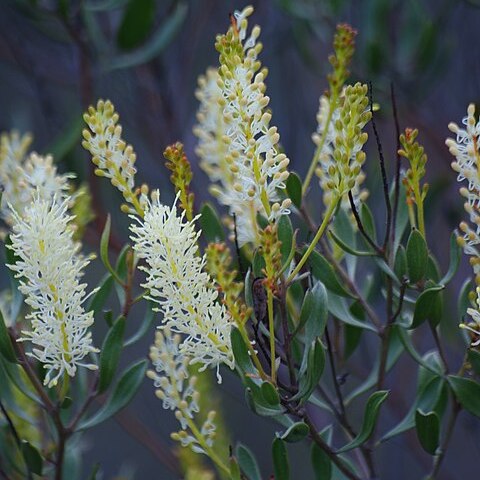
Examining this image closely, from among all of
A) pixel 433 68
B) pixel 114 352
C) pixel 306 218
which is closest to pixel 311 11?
pixel 433 68

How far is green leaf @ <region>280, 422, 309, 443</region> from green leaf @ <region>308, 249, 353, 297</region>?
0.14 metres

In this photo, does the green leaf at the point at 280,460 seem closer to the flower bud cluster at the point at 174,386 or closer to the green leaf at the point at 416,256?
the flower bud cluster at the point at 174,386

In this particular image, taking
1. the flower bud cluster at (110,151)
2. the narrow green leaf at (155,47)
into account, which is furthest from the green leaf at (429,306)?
the narrow green leaf at (155,47)

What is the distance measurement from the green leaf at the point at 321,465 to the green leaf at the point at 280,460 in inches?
1.3

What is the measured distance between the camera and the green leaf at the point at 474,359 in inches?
30.6

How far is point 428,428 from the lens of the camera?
2.73 feet

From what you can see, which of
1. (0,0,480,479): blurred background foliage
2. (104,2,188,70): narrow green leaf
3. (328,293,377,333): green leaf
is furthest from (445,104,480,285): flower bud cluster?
(104,2,188,70): narrow green leaf

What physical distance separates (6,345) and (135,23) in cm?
87

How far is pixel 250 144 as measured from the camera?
29.1 inches

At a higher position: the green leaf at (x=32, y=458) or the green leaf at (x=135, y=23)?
the green leaf at (x=135, y=23)

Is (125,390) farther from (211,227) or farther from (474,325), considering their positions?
(474,325)

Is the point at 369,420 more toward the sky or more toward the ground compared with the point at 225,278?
more toward the ground

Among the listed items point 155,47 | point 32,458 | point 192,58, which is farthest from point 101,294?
point 192,58

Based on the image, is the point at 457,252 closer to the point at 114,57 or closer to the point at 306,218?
the point at 306,218
